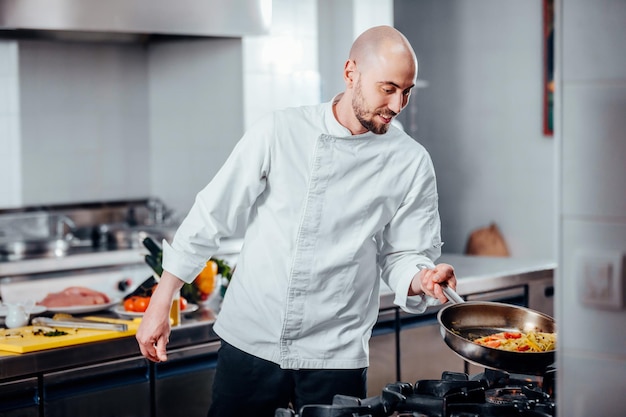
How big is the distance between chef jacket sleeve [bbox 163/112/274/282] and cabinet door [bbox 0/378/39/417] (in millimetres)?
521

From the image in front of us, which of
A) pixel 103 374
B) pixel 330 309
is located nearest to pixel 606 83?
pixel 330 309

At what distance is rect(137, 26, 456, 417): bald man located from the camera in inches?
87.0

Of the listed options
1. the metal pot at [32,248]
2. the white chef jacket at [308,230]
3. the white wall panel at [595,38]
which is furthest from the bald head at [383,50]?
the metal pot at [32,248]

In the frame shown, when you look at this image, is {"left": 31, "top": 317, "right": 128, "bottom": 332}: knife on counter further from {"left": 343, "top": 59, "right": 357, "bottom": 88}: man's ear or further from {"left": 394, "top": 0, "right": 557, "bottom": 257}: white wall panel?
{"left": 394, "top": 0, "right": 557, "bottom": 257}: white wall panel

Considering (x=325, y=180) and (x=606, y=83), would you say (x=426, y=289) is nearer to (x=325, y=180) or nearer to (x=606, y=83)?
(x=325, y=180)

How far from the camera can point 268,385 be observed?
89.8 inches

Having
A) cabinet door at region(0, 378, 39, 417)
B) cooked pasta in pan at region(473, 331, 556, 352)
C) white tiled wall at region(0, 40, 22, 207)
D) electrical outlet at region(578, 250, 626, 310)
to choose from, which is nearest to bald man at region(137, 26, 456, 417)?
cooked pasta in pan at region(473, 331, 556, 352)

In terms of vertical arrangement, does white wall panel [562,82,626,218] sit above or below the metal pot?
above

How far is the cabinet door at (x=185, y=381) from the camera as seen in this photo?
2.60m

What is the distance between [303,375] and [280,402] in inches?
4.1

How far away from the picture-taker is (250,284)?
2.30m

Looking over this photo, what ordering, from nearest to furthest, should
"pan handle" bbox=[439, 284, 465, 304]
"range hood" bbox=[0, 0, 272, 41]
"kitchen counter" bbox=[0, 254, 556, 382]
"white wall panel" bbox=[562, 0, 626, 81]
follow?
"white wall panel" bbox=[562, 0, 626, 81] → "pan handle" bbox=[439, 284, 465, 304] → "kitchen counter" bbox=[0, 254, 556, 382] → "range hood" bbox=[0, 0, 272, 41]

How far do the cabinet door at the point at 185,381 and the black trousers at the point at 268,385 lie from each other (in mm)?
325

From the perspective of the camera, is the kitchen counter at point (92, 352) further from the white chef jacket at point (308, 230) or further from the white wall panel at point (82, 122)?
the white wall panel at point (82, 122)
